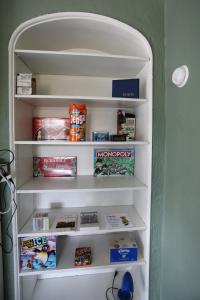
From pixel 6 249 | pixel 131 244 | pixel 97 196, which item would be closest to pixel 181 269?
pixel 131 244

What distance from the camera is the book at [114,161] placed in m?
1.38

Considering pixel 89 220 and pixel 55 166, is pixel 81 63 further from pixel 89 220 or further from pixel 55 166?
pixel 89 220

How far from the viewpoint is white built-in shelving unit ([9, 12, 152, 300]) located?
1.02m

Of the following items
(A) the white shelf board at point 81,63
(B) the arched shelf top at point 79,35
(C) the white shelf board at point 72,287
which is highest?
(B) the arched shelf top at point 79,35

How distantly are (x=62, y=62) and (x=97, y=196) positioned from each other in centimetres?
107

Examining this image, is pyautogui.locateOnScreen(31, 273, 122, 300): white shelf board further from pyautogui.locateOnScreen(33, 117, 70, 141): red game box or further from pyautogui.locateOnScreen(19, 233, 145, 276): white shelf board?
pyautogui.locateOnScreen(33, 117, 70, 141): red game box

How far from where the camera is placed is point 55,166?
1.35 m

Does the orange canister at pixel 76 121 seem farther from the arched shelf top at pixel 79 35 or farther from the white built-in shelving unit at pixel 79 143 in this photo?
the arched shelf top at pixel 79 35

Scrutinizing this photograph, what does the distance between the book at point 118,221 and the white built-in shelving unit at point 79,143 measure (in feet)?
0.14

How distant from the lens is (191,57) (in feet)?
2.75

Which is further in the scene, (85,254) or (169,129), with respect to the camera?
(85,254)

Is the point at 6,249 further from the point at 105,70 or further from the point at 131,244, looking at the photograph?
the point at 105,70

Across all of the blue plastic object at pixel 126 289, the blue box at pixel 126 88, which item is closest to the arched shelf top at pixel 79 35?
the blue box at pixel 126 88

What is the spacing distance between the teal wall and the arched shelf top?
0.71ft
